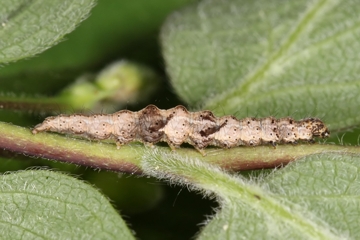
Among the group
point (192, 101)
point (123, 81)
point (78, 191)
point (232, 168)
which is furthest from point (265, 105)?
point (78, 191)

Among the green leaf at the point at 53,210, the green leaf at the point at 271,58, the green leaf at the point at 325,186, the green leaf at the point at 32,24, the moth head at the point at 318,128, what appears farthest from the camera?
the green leaf at the point at 271,58

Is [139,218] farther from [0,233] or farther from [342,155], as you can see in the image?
[342,155]

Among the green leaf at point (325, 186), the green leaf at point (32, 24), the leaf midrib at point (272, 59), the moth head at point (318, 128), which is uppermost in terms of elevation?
the green leaf at point (32, 24)

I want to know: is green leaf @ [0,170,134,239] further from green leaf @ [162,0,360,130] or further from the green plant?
green leaf @ [162,0,360,130]

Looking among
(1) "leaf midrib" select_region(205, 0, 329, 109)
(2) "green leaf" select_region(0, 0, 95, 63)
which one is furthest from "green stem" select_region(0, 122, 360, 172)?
(1) "leaf midrib" select_region(205, 0, 329, 109)

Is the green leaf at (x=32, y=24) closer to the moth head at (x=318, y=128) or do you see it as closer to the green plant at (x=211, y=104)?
the green plant at (x=211, y=104)

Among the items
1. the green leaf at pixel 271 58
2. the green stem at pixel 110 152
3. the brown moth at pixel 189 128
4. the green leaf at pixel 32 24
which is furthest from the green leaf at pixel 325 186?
the green leaf at pixel 32 24

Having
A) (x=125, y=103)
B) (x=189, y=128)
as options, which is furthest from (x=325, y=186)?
(x=125, y=103)
